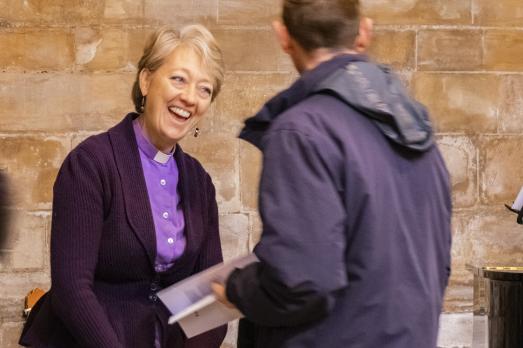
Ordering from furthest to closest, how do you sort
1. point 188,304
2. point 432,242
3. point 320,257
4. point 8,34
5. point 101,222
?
point 8,34 → point 101,222 → point 188,304 → point 432,242 → point 320,257

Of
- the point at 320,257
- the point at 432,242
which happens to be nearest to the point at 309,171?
the point at 320,257

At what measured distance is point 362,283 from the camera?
2.05m

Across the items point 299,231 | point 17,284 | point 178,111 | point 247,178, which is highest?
point 178,111

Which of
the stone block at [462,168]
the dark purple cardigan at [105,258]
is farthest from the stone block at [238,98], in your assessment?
the dark purple cardigan at [105,258]

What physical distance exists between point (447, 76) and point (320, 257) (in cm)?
404

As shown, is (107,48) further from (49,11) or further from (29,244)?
(29,244)

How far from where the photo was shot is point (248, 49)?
5.73 m

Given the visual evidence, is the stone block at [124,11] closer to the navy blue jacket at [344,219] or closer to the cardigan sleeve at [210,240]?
the cardigan sleeve at [210,240]

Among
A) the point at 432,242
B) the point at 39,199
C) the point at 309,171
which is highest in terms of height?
the point at 309,171

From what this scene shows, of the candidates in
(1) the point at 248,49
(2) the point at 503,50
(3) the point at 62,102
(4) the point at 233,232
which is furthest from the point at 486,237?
(3) the point at 62,102

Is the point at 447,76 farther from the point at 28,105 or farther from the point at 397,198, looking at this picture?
the point at 397,198

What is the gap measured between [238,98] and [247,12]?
453 millimetres

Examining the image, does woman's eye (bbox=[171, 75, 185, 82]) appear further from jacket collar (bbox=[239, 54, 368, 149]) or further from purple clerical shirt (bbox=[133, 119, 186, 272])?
jacket collar (bbox=[239, 54, 368, 149])

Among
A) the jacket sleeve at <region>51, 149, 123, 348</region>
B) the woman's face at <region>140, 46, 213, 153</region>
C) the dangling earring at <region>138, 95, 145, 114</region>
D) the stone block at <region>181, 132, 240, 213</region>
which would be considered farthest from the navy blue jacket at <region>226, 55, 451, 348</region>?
the stone block at <region>181, 132, 240, 213</region>
